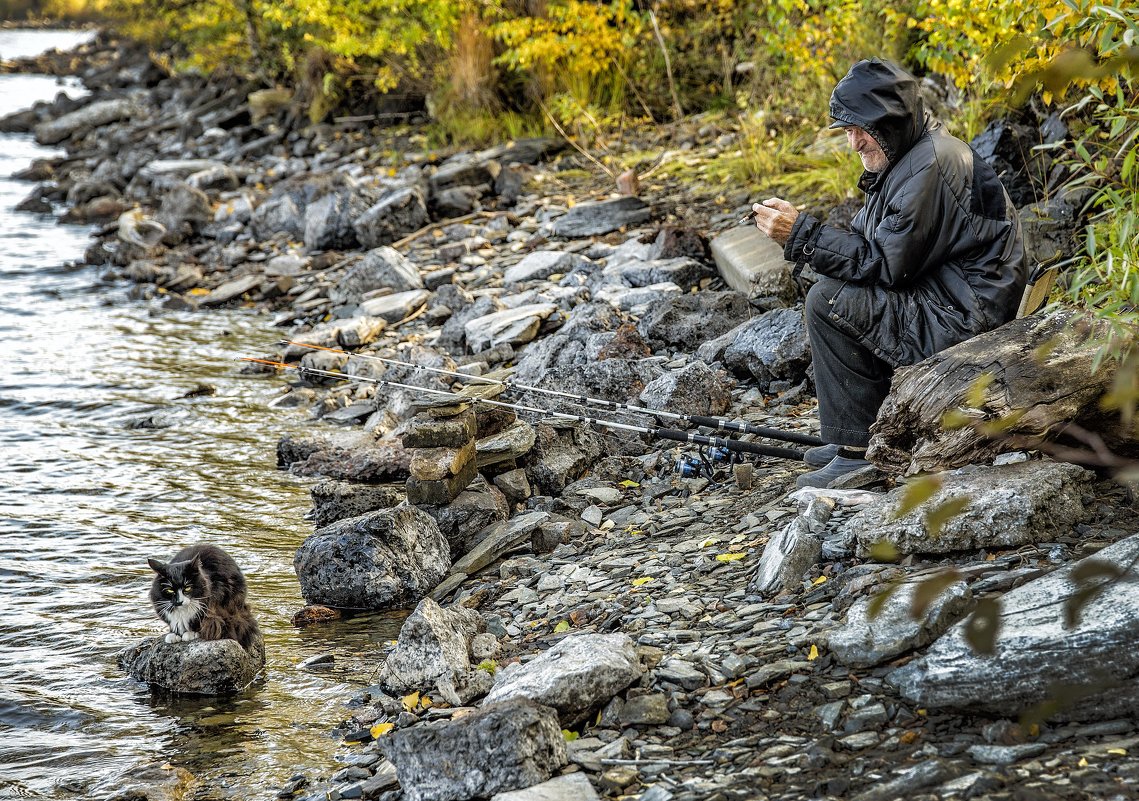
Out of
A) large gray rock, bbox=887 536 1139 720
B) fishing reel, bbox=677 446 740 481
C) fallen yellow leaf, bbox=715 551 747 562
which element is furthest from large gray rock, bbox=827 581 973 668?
fishing reel, bbox=677 446 740 481

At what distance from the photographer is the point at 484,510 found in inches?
230

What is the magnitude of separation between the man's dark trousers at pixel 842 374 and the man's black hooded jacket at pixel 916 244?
0.28 feet

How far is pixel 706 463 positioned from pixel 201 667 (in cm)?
256

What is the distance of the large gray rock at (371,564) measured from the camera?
5402 mm

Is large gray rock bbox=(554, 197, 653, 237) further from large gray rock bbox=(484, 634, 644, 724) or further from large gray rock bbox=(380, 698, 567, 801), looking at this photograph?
large gray rock bbox=(380, 698, 567, 801)

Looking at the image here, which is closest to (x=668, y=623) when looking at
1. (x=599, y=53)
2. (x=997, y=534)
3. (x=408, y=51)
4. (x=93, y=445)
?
(x=997, y=534)

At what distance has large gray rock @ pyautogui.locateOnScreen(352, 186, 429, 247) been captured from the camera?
12.3 m

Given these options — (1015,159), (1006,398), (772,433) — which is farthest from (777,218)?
(1015,159)

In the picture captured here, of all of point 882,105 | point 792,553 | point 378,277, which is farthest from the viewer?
point 378,277

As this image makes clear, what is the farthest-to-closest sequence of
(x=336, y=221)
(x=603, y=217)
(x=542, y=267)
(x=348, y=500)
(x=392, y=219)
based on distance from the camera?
(x=336, y=221) < (x=392, y=219) < (x=603, y=217) < (x=542, y=267) < (x=348, y=500)

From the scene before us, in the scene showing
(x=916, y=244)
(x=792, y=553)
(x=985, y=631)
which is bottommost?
(x=792, y=553)

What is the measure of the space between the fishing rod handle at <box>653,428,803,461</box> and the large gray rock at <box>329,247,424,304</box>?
18.3 ft

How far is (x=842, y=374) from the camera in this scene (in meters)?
5.03

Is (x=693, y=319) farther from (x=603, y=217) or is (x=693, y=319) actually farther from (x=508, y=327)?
(x=603, y=217)
